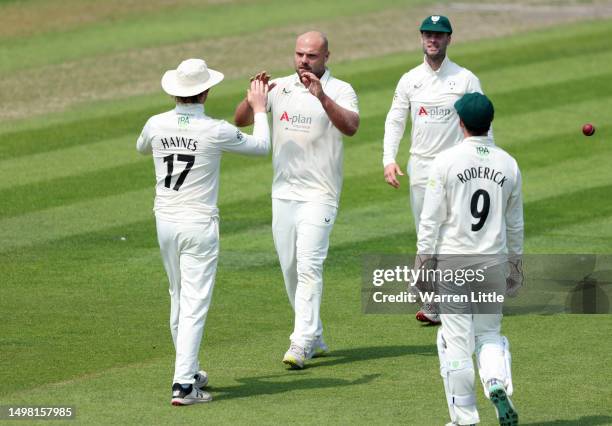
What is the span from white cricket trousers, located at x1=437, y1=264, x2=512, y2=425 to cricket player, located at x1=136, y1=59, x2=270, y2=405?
1.75 metres

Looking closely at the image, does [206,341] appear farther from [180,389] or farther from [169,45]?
[169,45]

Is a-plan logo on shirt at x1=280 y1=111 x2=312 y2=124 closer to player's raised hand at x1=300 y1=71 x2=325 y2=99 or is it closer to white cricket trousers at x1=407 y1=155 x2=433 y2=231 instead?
player's raised hand at x1=300 y1=71 x2=325 y2=99

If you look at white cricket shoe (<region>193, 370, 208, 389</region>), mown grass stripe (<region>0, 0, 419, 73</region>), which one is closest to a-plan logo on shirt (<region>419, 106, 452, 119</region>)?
white cricket shoe (<region>193, 370, 208, 389</region>)

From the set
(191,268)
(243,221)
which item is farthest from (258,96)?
(243,221)

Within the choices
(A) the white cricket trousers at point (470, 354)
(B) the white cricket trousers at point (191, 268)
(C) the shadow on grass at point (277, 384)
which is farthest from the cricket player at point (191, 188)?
(A) the white cricket trousers at point (470, 354)

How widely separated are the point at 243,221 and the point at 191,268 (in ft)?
17.6

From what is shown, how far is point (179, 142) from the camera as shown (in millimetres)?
9109

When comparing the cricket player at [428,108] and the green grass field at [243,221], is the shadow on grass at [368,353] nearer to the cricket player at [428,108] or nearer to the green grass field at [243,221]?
the green grass field at [243,221]

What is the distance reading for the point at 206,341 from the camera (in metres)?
10.6

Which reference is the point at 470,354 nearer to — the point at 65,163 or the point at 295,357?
the point at 295,357

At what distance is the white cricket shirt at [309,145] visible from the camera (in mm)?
10266

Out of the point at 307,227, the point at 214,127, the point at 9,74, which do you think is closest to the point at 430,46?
the point at 307,227

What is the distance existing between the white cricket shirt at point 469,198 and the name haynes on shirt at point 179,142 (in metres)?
1.79

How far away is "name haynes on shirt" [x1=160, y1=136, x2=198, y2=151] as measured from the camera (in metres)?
9.09
